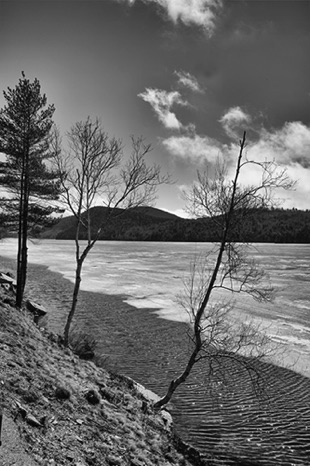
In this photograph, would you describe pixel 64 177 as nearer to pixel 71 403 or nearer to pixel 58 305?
pixel 71 403

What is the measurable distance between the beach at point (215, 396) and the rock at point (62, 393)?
4316 mm

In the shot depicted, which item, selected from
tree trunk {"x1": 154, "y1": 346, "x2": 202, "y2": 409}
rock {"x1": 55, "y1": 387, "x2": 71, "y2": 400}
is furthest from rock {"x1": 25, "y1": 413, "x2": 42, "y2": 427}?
tree trunk {"x1": 154, "y1": 346, "x2": 202, "y2": 409}

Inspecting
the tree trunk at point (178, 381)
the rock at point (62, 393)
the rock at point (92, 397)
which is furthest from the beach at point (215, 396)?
the rock at point (62, 393)

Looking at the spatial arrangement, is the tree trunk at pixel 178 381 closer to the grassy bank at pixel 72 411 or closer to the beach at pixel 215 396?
the grassy bank at pixel 72 411

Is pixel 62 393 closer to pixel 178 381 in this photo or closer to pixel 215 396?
pixel 178 381

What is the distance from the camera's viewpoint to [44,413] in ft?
22.1

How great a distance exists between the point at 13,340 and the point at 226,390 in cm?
864

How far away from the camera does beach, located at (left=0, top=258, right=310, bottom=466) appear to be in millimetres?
9672

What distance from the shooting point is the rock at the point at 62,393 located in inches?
309

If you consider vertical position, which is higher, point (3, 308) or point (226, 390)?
point (3, 308)

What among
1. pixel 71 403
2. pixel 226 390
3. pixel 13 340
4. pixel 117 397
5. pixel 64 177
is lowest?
pixel 226 390

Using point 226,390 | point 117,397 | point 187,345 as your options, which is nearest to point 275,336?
point 187,345

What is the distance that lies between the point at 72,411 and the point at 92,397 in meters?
1.20

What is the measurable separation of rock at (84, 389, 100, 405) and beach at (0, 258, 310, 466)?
10.8 ft
